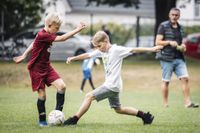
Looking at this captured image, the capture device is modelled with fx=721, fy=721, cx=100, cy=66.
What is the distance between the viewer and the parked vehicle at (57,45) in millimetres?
36844

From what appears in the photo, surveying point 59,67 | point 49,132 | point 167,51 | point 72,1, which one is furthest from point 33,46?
point 72,1

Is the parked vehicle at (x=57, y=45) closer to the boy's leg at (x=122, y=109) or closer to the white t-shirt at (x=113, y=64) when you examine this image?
the boy's leg at (x=122, y=109)

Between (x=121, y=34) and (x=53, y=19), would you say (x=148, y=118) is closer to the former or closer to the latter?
(x=53, y=19)

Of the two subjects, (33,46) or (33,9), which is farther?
(33,9)

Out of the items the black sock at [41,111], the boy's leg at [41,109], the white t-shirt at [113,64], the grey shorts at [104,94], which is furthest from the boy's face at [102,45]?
the black sock at [41,111]

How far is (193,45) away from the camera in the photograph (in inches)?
1626

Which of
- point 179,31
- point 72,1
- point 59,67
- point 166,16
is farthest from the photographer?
point 72,1

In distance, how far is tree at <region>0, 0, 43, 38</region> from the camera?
3869cm

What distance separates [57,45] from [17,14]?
4.44 m

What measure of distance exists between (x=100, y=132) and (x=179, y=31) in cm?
571

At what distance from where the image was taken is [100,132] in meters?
11.3

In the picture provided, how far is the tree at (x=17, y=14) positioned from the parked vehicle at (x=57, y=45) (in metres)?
1.78

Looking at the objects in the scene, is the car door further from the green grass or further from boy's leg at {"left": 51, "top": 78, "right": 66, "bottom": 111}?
boy's leg at {"left": 51, "top": 78, "right": 66, "bottom": 111}

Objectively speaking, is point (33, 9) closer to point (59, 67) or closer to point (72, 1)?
point (59, 67)
